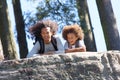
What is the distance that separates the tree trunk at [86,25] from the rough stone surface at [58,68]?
1019cm

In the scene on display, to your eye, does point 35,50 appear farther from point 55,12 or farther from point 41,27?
point 55,12

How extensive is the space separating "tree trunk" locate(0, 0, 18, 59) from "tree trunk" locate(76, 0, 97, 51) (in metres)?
2.60

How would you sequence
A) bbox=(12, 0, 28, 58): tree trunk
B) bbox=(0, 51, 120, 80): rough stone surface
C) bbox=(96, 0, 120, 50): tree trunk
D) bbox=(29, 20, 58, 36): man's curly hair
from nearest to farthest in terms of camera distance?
bbox=(0, 51, 120, 80): rough stone surface
bbox=(29, 20, 58, 36): man's curly hair
bbox=(96, 0, 120, 50): tree trunk
bbox=(12, 0, 28, 58): tree trunk

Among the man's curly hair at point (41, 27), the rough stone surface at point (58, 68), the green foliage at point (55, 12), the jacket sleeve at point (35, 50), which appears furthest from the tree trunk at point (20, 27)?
the rough stone surface at point (58, 68)

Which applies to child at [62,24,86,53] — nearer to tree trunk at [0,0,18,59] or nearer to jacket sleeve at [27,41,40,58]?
jacket sleeve at [27,41,40,58]

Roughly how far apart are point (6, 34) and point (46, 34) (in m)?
8.65

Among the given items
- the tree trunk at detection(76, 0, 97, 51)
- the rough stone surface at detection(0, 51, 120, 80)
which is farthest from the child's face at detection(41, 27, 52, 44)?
the tree trunk at detection(76, 0, 97, 51)

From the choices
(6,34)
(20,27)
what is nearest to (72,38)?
(6,34)

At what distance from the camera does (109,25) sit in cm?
1462

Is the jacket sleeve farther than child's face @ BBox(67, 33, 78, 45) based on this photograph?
No

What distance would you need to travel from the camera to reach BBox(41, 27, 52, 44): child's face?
593cm

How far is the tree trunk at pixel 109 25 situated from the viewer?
14.3 metres

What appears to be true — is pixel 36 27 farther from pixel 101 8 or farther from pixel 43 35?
pixel 101 8

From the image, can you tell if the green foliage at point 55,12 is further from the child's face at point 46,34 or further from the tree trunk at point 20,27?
the child's face at point 46,34
